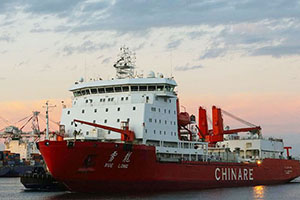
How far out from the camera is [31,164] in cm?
7606

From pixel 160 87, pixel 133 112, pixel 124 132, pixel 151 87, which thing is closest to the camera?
pixel 124 132

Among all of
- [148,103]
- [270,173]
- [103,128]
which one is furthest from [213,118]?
[103,128]

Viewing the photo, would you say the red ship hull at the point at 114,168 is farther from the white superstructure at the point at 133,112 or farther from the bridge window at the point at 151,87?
the bridge window at the point at 151,87

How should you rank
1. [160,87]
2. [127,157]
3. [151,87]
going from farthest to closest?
[160,87] < [151,87] < [127,157]

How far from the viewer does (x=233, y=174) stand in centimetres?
3581

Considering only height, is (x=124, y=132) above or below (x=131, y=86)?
below

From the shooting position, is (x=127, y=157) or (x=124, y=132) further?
(x=124, y=132)

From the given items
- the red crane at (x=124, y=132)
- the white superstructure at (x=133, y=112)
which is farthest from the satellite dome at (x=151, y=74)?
the red crane at (x=124, y=132)

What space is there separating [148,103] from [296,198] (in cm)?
1068

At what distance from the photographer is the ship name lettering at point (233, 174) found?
34375 millimetres

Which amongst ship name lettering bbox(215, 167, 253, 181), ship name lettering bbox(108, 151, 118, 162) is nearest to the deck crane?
ship name lettering bbox(215, 167, 253, 181)

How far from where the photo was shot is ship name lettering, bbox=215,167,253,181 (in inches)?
1353

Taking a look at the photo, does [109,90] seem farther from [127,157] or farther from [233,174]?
[233,174]

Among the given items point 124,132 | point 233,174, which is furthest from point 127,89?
point 233,174
